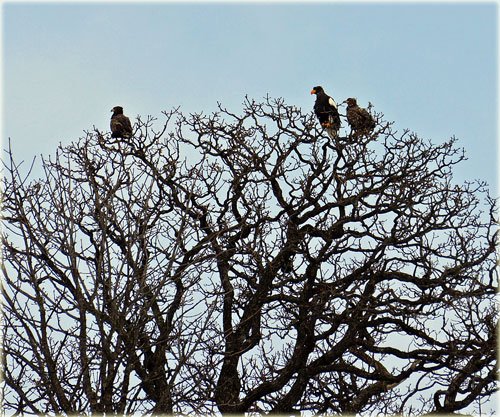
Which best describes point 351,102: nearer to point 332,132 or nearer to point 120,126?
point 332,132

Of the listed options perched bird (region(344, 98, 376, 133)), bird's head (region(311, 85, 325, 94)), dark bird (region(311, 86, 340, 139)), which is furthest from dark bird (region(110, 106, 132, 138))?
perched bird (region(344, 98, 376, 133))

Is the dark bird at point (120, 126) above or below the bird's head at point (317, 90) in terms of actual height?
below

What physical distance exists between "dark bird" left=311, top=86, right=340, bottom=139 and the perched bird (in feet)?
0.79

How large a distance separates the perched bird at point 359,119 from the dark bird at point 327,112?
0.24m

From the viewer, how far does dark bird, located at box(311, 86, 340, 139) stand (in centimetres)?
1406

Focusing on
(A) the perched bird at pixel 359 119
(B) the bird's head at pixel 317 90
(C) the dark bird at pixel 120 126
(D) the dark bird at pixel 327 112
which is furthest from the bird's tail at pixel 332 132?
(C) the dark bird at pixel 120 126

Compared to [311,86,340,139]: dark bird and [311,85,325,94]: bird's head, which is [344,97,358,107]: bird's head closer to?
[311,86,340,139]: dark bird

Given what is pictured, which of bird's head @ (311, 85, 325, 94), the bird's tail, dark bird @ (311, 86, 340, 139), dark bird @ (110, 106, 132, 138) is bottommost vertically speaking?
the bird's tail

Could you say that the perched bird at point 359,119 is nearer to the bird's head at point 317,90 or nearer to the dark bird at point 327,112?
the dark bird at point 327,112

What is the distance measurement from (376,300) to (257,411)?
2476 millimetres

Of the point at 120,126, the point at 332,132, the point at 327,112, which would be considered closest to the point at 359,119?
the point at 332,132

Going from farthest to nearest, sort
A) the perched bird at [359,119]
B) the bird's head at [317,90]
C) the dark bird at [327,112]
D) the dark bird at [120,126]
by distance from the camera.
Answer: the bird's head at [317,90] → the dark bird at [120,126] → the dark bird at [327,112] → the perched bird at [359,119]

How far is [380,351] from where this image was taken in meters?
12.6

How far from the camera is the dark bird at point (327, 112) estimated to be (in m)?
14.1
